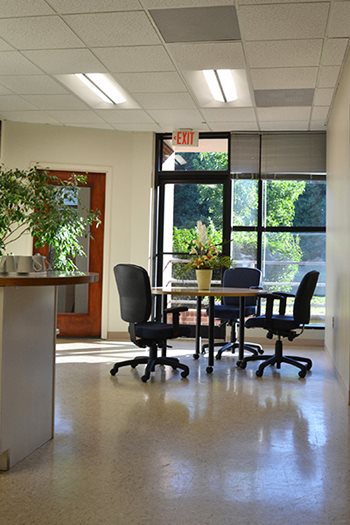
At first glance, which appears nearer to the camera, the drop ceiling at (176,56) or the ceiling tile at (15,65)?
the drop ceiling at (176,56)

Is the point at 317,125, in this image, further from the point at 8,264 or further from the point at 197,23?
the point at 8,264

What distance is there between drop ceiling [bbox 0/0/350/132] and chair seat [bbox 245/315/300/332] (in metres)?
2.34

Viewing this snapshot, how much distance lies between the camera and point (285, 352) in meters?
6.79

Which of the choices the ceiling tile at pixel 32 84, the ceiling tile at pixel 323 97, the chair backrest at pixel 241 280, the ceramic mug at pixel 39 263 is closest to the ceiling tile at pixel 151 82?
the ceiling tile at pixel 32 84

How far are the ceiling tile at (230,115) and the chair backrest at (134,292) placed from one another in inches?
104

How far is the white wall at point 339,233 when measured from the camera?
4996 millimetres

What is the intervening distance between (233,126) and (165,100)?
1320mm

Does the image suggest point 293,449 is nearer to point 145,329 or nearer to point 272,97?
point 145,329

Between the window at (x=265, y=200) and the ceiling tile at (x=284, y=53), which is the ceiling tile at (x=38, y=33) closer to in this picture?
the ceiling tile at (x=284, y=53)

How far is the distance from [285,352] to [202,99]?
3114 millimetres

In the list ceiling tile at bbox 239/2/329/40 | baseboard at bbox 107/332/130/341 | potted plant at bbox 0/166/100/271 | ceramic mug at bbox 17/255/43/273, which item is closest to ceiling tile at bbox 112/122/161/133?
potted plant at bbox 0/166/100/271

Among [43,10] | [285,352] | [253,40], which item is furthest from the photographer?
[285,352]

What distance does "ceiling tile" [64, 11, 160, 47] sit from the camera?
4277mm

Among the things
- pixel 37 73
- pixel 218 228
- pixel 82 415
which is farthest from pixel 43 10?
pixel 218 228
